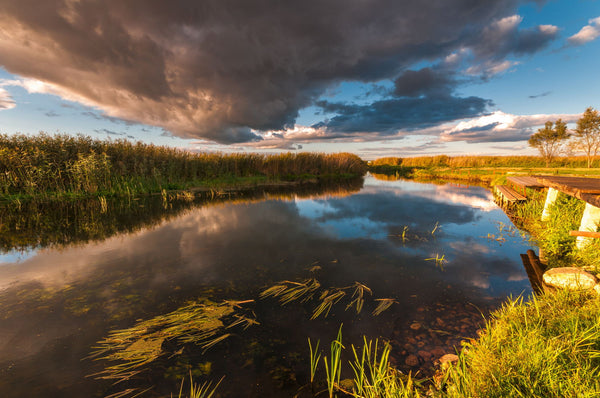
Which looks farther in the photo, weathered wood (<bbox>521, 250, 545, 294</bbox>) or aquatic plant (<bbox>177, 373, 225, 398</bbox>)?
weathered wood (<bbox>521, 250, 545, 294</bbox>)

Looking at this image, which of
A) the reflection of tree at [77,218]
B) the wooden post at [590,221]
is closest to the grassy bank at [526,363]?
the wooden post at [590,221]

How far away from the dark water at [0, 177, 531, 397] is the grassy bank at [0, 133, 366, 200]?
5561 millimetres

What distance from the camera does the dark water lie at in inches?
129

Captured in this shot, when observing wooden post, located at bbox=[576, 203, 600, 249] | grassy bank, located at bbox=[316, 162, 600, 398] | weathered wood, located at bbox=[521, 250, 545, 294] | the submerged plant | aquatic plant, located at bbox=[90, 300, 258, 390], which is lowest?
weathered wood, located at bbox=[521, 250, 545, 294]

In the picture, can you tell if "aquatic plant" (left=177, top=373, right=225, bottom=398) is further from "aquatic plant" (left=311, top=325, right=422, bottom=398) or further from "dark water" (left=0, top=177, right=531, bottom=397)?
"aquatic plant" (left=311, top=325, right=422, bottom=398)

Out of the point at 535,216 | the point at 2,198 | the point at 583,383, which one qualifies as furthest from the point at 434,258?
the point at 2,198

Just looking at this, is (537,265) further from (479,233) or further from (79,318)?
(79,318)

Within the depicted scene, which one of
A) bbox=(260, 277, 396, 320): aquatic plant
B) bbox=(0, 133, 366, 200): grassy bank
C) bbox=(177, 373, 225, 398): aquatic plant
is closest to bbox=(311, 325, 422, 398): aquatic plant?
bbox=(260, 277, 396, 320): aquatic plant

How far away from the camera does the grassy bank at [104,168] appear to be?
51.1 ft

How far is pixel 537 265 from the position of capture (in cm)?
648

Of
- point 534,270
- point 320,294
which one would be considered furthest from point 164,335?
point 534,270

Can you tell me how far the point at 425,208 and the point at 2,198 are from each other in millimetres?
26984

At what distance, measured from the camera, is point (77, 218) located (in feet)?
37.3

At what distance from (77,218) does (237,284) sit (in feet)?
37.0
